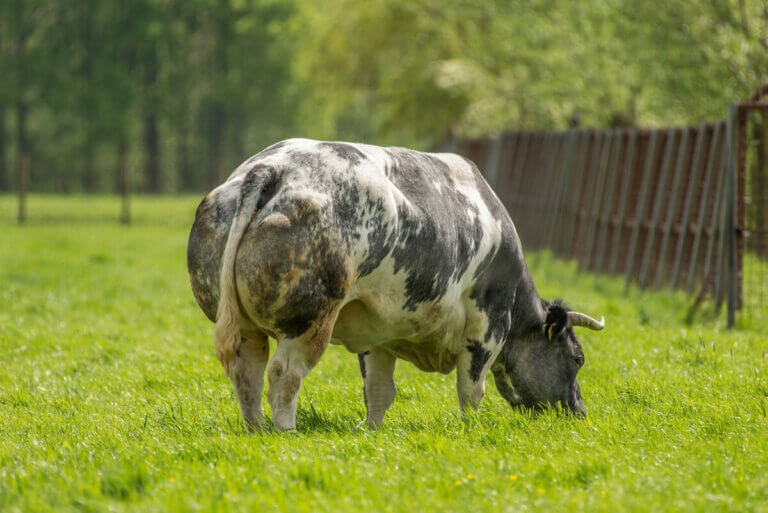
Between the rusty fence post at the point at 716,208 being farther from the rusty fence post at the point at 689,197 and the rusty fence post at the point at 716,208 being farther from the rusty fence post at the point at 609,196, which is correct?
the rusty fence post at the point at 609,196

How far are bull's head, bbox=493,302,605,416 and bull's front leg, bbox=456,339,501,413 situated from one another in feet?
1.24

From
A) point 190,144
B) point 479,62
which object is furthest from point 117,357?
point 190,144

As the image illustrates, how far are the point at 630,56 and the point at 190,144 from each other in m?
47.1

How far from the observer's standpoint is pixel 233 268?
13.5 ft

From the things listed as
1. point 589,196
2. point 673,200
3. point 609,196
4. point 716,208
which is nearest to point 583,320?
point 716,208

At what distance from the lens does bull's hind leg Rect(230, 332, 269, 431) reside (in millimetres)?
4441

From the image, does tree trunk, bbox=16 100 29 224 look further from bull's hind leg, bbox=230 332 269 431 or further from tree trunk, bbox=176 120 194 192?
bull's hind leg, bbox=230 332 269 431

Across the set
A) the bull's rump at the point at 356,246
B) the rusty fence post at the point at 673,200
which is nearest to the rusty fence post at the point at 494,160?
the rusty fence post at the point at 673,200

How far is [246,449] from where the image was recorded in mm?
4230

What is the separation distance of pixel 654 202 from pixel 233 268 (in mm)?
8828

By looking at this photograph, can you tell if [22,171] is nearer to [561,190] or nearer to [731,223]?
[561,190]

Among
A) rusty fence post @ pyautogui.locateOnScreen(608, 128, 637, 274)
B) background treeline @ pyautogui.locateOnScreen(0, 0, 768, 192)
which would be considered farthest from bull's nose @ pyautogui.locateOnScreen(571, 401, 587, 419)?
rusty fence post @ pyautogui.locateOnScreen(608, 128, 637, 274)

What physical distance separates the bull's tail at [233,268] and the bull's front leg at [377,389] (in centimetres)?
144

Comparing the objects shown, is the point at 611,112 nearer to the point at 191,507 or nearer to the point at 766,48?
the point at 766,48
